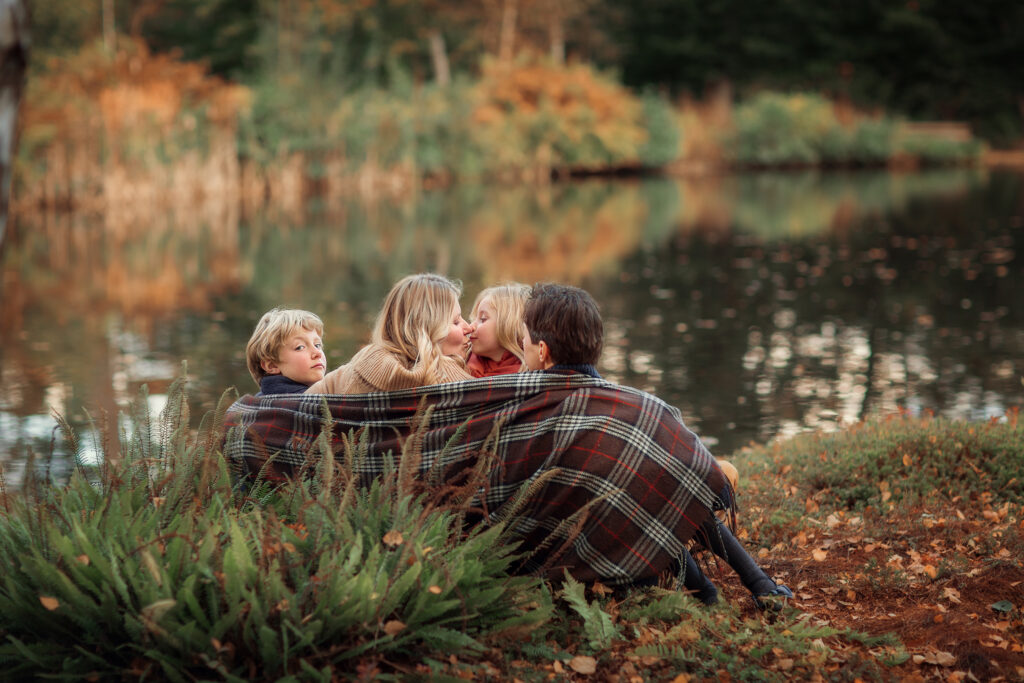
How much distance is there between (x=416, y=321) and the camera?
429 centimetres

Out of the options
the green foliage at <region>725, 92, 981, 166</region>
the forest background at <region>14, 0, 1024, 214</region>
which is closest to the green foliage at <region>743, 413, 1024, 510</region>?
the forest background at <region>14, 0, 1024, 214</region>

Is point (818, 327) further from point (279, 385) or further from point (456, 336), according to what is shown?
point (279, 385)

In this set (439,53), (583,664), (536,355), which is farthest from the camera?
(439,53)

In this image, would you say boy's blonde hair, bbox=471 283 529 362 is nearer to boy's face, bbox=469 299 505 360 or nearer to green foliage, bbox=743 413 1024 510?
Result: boy's face, bbox=469 299 505 360

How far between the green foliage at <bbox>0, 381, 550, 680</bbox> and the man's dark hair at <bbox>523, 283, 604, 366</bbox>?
664mm

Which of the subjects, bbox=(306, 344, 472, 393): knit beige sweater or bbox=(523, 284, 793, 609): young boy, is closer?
bbox=(523, 284, 793, 609): young boy

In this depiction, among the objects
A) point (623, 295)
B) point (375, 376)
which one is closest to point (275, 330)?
point (375, 376)

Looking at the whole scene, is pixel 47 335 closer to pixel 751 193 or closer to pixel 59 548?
pixel 59 548

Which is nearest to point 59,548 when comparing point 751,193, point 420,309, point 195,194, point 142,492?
point 142,492

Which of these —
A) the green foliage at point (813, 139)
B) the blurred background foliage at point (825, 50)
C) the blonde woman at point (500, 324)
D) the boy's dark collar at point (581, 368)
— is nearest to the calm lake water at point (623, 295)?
the boy's dark collar at point (581, 368)

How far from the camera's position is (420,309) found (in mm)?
4262

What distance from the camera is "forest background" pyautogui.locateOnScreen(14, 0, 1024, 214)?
83.6 feet

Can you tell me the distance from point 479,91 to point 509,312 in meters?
34.4

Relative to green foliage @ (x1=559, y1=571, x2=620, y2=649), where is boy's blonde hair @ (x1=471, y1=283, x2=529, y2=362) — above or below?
above
